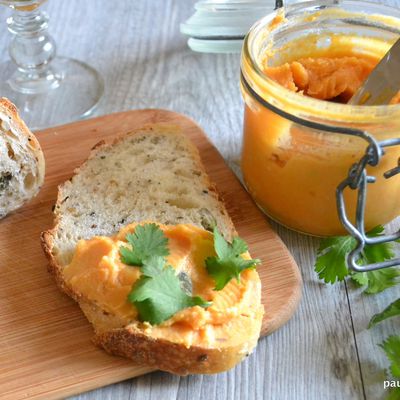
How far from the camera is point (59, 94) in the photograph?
3164 mm

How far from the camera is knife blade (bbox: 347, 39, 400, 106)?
7.05 feet

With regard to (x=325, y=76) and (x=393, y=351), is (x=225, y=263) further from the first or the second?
(x=325, y=76)

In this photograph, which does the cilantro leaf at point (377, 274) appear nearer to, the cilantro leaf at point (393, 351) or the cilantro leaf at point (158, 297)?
the cilantro leaf at point (393, 351)

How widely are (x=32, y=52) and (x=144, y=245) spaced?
1.53 metres

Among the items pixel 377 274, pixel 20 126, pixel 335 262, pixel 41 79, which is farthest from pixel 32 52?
pixel 377 274

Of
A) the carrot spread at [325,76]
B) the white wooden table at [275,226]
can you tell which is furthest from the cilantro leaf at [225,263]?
the carrot spread at [325,76]

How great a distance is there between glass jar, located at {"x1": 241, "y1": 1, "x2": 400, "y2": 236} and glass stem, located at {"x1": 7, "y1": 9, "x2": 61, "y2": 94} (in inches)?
45.9

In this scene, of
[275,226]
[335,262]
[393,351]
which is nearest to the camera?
[393,351]

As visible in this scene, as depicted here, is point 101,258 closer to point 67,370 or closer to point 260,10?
point 67,370

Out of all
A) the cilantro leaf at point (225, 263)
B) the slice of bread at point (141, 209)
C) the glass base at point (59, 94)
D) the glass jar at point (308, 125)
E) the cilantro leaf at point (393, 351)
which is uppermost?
the glass jar at point (308, 125)

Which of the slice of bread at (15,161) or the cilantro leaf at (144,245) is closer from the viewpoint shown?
the cilantro leaf at (144,245)

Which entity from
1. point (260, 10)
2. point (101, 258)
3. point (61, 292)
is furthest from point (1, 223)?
point (260, 10)

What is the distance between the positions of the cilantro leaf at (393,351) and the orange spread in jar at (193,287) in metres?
0.39

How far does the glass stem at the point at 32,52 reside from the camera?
9.89 ft
